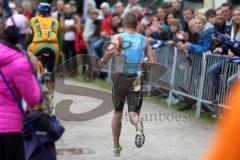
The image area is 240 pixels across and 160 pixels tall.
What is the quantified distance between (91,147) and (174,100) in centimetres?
419

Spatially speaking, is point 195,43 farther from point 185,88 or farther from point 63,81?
point 63,81

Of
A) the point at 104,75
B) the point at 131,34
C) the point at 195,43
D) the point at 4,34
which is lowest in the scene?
the point at 104,75

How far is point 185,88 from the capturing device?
37.7 ft

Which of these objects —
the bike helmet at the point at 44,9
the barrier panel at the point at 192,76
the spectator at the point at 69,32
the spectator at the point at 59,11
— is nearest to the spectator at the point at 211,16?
the barrier panel at the point at 192,76

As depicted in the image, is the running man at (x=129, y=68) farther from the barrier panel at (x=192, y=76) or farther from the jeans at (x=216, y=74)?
the jeans at (x=216, y=74)

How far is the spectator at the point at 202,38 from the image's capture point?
1088 cm

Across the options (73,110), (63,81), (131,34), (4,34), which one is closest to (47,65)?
(73,110)

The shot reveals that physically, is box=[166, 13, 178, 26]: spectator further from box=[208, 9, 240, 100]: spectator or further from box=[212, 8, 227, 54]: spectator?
box=[208, 9, 240, 100]: spectator

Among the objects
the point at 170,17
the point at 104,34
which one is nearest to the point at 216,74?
the point at 170,17

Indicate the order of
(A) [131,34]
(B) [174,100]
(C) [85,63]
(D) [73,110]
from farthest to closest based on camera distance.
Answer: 1. (C) [85,63]
2. (B) [174,100]
3. (D) [73,110]
4. (A) [131,34]

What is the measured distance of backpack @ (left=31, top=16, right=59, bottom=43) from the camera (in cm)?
1100

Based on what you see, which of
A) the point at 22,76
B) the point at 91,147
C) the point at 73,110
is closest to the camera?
the point at 22,76

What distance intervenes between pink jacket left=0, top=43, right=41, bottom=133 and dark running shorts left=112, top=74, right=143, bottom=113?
10.2 feet

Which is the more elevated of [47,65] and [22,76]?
[22,76]
